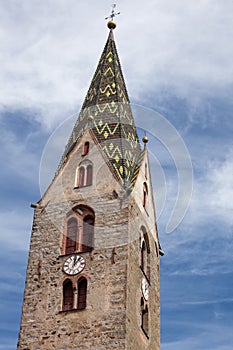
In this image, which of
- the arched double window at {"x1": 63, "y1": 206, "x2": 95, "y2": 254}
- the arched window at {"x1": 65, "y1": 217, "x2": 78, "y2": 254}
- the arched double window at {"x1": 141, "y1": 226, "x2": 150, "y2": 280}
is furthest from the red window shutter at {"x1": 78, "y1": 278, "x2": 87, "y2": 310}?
the arched double window at {"x1": 141, "y1": 226, "x2": 150, "y2": 280}

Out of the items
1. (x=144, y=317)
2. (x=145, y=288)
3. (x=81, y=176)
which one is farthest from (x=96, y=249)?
(x=81, y=176)

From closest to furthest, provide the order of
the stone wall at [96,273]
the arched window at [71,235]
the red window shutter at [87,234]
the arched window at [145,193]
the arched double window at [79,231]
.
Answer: the stone wall at [96,273]
the red window shutter at [87,234]
the arched double window at [79,231]
the arched window at [71,235]
the arched window at [145,193]

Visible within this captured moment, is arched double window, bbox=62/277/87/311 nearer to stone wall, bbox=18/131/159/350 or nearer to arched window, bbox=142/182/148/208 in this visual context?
stone wall, bbox=18/131/159/350

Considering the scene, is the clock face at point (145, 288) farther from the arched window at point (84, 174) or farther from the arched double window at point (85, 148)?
the arched double window at point (85, 148)

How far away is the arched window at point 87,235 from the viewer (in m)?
31.4

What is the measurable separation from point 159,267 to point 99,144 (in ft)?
21.8

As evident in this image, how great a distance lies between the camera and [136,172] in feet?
115

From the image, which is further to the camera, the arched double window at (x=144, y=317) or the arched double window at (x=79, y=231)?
the arched double window at (x=79, y=231)

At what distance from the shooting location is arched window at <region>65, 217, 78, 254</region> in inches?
1246

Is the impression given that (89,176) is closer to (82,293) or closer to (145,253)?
(145,253)

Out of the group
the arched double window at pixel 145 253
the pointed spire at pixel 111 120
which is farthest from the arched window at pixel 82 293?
the pointed spire at pixel 111 120

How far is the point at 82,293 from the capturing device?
97.7ft

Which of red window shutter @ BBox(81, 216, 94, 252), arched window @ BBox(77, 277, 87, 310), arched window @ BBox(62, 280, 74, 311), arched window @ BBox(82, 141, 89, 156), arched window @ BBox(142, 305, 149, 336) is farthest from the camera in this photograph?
arched window @ BBox(82, 141, 89, 156)

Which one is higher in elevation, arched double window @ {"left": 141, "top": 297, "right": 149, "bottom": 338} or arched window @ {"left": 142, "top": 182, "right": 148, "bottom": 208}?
arched window @ {"left": 142, "top": 182, "right": 148, "bottom": 208}
